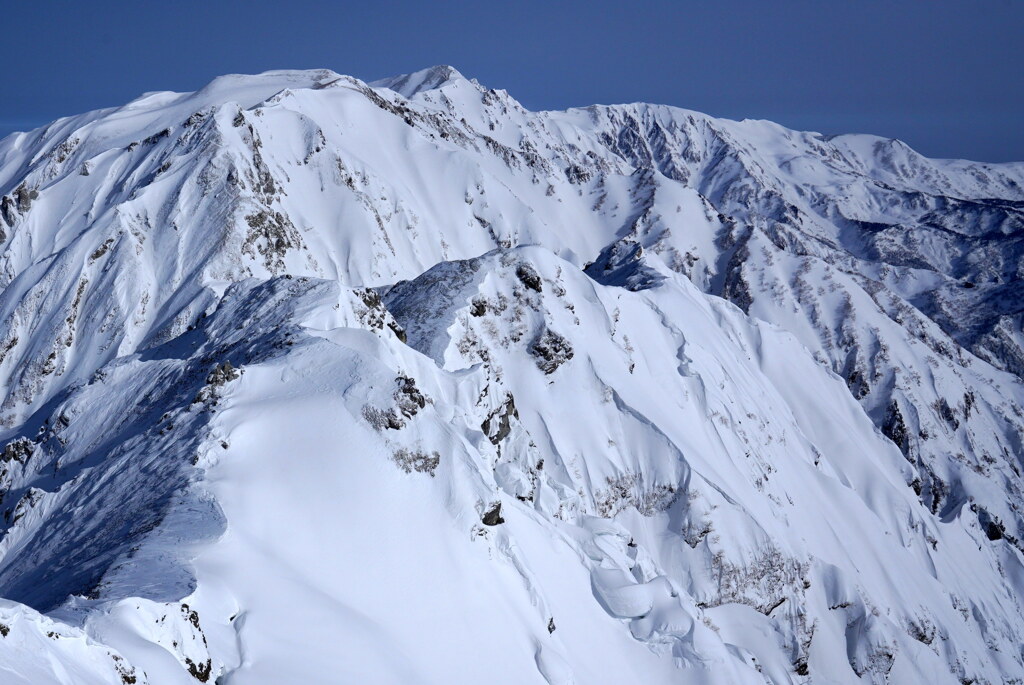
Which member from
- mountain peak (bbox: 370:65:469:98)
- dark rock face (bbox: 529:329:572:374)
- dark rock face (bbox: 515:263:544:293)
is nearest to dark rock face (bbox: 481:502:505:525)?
dark rock face (bbox: 529:329:572:374)

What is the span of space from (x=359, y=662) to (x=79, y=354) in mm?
49737

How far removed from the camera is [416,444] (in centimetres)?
2184

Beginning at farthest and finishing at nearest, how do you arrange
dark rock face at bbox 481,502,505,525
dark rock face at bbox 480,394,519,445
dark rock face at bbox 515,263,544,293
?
dark rock face at bbox 515,263,544,293, dark rock face at bbox 480,394,519,445, dark rock face at bbox 481,502,505,525

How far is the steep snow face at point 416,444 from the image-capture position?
17.1 metres

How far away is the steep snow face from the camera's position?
17141 millimetres

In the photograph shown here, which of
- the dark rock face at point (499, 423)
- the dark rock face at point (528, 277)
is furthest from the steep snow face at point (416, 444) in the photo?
the dark rock face at point (528, 277)

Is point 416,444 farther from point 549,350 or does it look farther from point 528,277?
point 528,277

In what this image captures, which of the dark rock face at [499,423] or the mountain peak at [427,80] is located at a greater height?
the mountain peak at [427,80]

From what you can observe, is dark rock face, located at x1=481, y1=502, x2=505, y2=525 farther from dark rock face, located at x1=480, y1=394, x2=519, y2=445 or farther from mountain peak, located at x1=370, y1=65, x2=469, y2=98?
mountain peak, located at x1=370, y1=65, x2=469, y2=98

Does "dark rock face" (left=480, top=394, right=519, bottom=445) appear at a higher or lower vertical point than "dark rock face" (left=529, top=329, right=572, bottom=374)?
lower

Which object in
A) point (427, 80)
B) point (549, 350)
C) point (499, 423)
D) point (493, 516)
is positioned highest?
point (427, 80)

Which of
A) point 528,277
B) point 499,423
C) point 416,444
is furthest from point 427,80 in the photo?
point 416,444

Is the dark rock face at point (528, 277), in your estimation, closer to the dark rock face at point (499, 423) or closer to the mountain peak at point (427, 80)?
the dark rock face at point (499, 423)

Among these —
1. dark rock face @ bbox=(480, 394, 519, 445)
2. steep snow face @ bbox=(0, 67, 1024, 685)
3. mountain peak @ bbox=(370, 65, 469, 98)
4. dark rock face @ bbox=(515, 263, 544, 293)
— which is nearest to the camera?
steep snow face @ bbox=(0, 67, 1024, 685)
